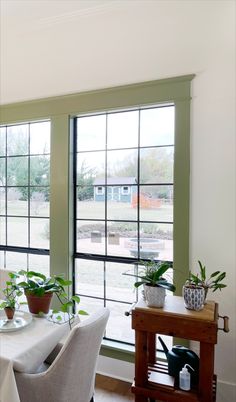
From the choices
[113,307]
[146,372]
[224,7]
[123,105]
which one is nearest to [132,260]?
[113,307]

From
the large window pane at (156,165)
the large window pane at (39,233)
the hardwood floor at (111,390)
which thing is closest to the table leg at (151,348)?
the hardwood floor at (111,390)

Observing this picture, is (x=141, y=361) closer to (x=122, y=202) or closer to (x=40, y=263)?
(x=122, y=202)

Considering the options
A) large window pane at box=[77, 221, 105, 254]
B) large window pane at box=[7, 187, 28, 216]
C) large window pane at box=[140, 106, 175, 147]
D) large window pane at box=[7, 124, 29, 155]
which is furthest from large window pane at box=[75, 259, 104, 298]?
large window pane at box=[7, 124, 29, 155]

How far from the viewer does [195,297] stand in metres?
1.63

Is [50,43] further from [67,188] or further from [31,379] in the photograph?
[31,379]

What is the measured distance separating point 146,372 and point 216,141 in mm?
1617

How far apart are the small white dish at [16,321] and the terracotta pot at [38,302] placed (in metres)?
0.05

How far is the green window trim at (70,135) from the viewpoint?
210cm

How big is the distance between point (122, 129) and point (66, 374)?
6.06 ft

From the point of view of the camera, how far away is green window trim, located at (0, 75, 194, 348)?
2.10m

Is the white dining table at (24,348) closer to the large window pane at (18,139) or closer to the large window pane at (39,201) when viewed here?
the large window pane at (39,201)

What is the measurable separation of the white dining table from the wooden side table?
50cm

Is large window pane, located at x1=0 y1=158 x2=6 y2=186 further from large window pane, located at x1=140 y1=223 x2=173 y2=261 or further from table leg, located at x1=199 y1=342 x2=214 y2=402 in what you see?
table leg, located at x1=199 y1=342 x2=214 y2=402

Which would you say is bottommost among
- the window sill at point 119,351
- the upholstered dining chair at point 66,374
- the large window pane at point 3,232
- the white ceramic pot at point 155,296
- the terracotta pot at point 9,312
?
the window sill at point 119,351
